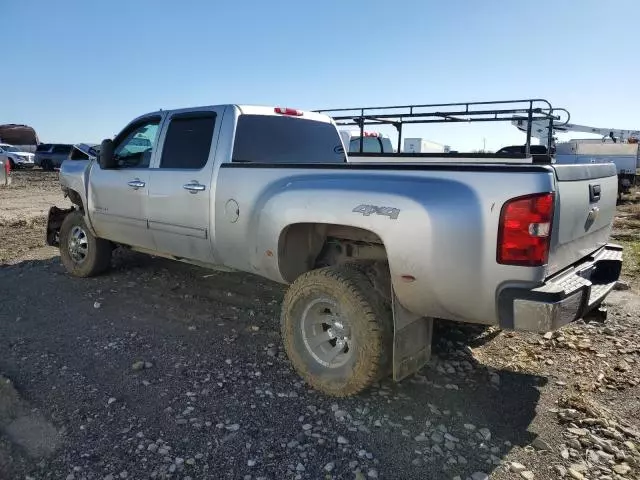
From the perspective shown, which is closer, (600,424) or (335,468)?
(335,468)

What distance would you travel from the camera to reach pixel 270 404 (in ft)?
11.2

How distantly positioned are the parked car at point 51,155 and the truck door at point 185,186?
28206 mm

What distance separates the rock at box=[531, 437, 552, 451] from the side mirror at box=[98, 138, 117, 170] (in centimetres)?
467

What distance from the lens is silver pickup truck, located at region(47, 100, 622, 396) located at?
2.77 metres

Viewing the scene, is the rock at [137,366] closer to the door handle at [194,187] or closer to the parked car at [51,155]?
the door handle at [194,187]

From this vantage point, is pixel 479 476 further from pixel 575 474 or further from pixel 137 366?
pixel 137 366

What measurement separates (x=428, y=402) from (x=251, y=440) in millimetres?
1220

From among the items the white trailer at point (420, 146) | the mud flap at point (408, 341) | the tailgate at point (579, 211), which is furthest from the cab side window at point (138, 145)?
the white trailer at point (420, 146)

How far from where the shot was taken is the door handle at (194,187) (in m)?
4.40

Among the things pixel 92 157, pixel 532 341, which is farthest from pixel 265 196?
pixel 92 157

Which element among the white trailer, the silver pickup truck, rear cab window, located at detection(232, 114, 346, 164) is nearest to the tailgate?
the silver pickup truck

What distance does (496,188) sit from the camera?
2.74 metres

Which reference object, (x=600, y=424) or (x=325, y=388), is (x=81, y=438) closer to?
(x=325, y=388)

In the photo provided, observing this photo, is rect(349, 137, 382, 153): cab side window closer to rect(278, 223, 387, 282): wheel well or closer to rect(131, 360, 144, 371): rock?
rect(278, 223, 387, 282): wheel well
